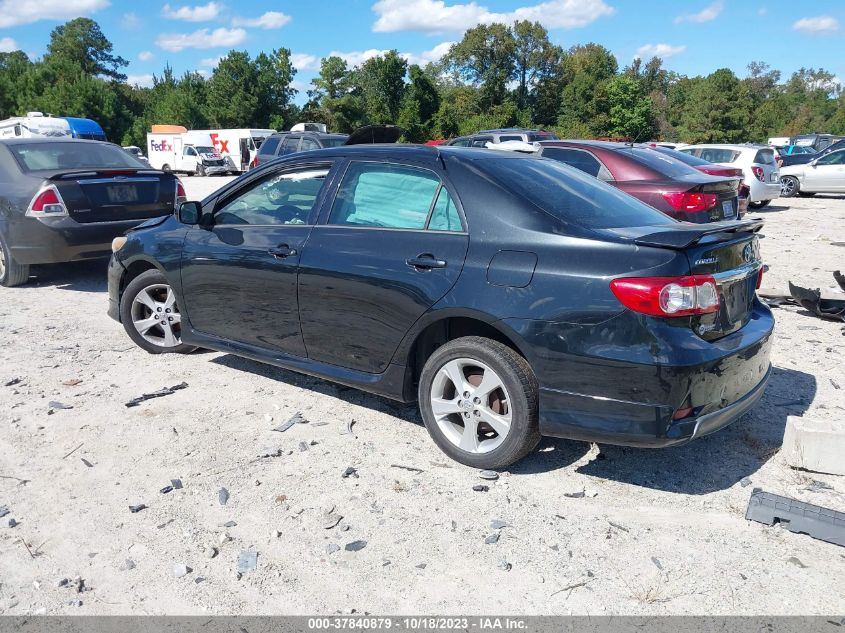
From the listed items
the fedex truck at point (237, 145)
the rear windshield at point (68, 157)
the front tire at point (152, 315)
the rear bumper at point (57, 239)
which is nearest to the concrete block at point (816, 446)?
the front tire at point (152, 315)

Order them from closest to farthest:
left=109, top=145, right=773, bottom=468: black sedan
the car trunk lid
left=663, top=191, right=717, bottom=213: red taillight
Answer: left=109, top=145, right=773, bottom=468: black sedan
the car trunk lid
left=663, top=191, right=717, bottom=213: red taillight

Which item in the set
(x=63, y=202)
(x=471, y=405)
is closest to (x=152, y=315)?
(x=63, y=202)

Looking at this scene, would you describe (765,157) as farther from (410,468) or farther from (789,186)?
(410,468)

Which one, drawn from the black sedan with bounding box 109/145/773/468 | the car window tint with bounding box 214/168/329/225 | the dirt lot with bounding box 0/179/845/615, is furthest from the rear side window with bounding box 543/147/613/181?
the car window tint with bounding box 214/168/329/225

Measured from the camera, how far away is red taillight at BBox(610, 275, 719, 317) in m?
3.28

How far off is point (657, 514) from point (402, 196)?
225cm

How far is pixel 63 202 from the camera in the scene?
7824mm

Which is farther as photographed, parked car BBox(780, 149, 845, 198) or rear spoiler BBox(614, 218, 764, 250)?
parked car BBox(780, 149, 845, 198)

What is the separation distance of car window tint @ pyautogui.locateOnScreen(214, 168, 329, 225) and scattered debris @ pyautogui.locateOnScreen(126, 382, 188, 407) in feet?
4.01

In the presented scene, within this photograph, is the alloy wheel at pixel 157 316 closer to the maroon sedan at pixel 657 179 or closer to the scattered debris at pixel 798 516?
the scattered debris at pixel 798 516

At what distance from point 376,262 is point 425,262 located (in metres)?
0.34

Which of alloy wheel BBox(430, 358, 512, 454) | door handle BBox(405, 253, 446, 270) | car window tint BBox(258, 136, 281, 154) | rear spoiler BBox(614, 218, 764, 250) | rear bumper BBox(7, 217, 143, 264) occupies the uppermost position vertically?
car window tint BBox(258, 136, 281, 154)

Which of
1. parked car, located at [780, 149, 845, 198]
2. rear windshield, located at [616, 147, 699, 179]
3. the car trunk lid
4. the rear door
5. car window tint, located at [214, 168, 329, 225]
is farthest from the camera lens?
parked car, located at [780, 149, 845, 198]

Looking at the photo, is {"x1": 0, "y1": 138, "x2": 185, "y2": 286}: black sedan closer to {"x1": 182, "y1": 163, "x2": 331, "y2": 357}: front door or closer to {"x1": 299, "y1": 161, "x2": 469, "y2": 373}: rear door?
{"x1": 182, "y1": 163, "x2": 331, "y2": 357}: front door
